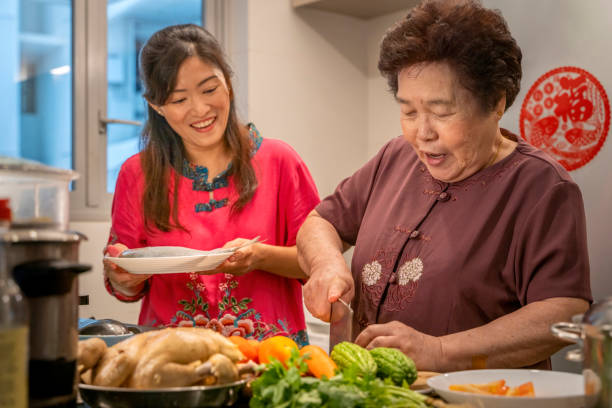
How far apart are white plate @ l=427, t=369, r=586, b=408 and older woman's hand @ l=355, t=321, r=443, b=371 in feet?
0.54

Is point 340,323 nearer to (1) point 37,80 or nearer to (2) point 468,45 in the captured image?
(2) point 468,45

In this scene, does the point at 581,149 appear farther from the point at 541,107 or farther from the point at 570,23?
the point at 570,23

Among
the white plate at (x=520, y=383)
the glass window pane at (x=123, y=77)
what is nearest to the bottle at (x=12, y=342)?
the white plate at (x=520, y=383)

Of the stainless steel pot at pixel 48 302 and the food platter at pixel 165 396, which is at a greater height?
the stainless steel pot at pixel 48 302

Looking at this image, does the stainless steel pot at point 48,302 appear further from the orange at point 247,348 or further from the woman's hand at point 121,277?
the woman's hand at point 121,277

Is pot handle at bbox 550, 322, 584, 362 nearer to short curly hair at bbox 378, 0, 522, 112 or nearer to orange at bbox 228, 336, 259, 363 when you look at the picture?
orange at bbox 228, 336, 259, 363

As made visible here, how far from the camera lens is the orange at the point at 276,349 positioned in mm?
1004

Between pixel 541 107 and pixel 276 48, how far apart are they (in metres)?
1.78

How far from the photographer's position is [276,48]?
12.0ft

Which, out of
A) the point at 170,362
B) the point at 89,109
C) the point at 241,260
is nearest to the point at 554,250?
the point at 170,362

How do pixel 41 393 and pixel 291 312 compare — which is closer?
pixel 41 393

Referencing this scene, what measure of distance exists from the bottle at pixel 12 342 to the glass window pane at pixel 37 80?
96.5 inches

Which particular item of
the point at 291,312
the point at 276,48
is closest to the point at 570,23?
the point at 291,312

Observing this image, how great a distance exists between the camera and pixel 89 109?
10.6ft
